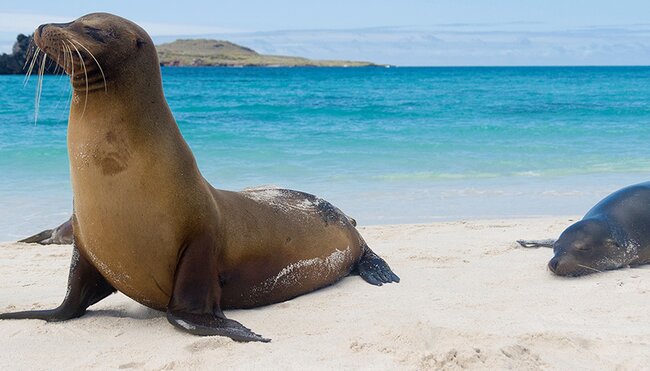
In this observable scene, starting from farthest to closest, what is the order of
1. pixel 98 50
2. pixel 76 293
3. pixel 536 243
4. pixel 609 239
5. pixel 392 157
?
pixel 392 157, pixel 536 243, pixel 609 239, pixel 76 293, pixel 98 50

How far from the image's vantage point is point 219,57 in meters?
112

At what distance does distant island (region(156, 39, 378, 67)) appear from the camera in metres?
106

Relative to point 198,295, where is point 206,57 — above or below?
below

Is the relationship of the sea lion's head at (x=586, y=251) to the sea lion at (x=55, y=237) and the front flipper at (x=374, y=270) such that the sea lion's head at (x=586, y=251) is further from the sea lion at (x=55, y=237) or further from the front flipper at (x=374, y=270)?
the sea lion at (x=55, y=237)

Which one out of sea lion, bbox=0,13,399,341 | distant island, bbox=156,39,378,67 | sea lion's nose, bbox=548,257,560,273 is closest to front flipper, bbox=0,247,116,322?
sea lion, bbox=0,13,399,341

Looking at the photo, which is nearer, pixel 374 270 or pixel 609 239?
pixel 374 270

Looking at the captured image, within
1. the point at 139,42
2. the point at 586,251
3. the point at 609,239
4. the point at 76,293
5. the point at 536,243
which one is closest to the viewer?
the point at 139,42

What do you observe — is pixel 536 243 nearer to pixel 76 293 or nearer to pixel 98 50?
pixel 76 293

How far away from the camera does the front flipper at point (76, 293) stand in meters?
4.27

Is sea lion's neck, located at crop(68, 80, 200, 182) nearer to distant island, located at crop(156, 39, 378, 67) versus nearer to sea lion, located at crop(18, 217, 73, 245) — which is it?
sea lion, located at crop(18, 217, 73, 245)

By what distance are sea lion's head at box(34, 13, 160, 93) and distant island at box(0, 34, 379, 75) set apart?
231 feet

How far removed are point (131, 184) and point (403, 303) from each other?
1.53m

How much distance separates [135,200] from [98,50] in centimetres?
67

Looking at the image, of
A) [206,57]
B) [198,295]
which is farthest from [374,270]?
[206,57]
